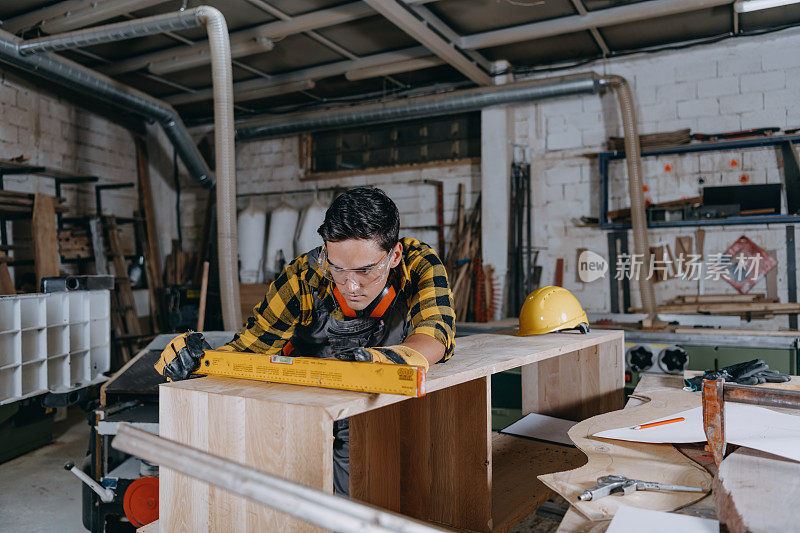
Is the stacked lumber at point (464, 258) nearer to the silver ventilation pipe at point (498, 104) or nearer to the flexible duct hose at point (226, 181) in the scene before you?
the silver ventilation pipe at point (498, 104)

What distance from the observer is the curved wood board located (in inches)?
44.5

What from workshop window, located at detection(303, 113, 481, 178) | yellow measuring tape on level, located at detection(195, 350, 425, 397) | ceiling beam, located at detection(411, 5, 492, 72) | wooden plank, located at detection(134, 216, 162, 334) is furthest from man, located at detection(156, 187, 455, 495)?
wooden plank, located at detection(134, 216, 162, 334)

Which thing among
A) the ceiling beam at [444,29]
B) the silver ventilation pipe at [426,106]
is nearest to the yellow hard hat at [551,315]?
the ceiling beam at [444,29]

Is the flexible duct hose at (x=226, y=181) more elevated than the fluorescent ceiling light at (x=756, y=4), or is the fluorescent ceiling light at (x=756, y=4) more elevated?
the fluorescent ceiling light at (x=756, y=4)

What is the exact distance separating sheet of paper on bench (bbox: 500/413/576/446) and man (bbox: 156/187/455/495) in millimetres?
743

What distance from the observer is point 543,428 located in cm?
243

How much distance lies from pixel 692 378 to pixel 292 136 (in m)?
4.96

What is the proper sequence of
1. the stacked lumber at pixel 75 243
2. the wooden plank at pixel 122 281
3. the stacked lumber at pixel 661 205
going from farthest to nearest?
1. the wooden plank at pixel 122 281
2. the stacked lumber at pixel 75 243
3. the stacked lumber at pixel 661 205

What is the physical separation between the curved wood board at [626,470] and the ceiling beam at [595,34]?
10.5 feet

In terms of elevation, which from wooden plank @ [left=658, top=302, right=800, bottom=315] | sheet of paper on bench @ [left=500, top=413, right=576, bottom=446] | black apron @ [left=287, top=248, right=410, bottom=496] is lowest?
sheet of paper on bench @ [left=500, top=413, right=576, bottom=446]

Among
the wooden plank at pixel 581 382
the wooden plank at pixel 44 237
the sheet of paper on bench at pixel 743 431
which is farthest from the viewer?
the wooden plank at pixel 44 237

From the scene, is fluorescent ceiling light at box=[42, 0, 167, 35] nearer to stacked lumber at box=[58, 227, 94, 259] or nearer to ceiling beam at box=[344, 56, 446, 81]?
ceiling beam at box=[344, 56, 446, 81]

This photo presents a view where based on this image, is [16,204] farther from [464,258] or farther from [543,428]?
[543,428]

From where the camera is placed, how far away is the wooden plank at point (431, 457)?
162 centimetres
